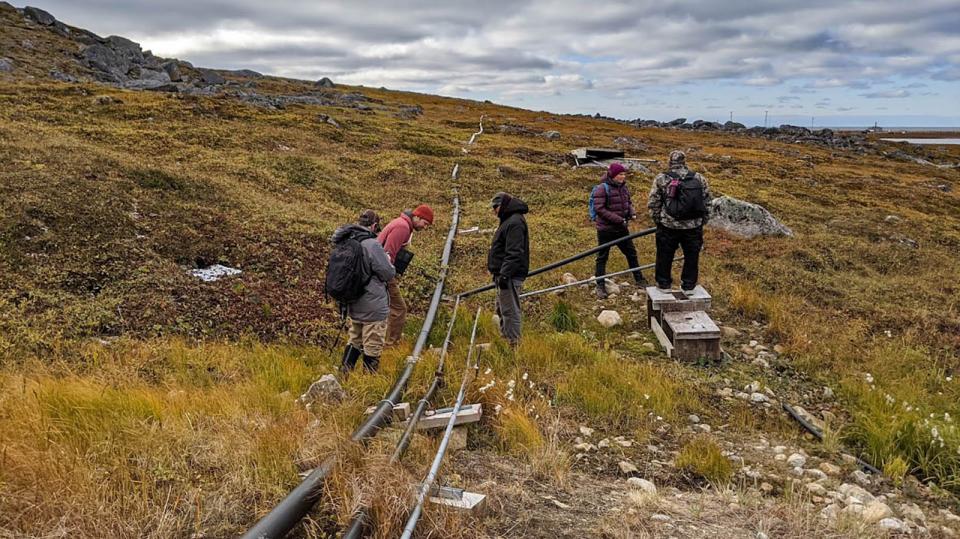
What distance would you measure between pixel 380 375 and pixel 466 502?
2973 mm

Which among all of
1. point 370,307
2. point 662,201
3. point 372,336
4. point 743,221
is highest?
point 662,201

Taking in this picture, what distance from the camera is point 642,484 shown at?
15.7 ft

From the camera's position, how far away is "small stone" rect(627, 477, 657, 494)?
15.4 feet

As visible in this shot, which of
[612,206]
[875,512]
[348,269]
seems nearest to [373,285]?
[348,269]

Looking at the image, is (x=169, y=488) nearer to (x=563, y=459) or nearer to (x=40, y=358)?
(x=563, y=459)

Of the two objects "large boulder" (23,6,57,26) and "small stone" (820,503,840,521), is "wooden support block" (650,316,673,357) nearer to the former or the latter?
"small stone" (820,503,840,521)

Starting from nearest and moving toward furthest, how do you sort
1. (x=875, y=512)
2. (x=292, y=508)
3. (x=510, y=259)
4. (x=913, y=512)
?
(x=292, y=508), (x=875, y=512), (x=913, y=512), (x=510, y=259)

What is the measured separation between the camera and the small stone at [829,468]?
5.28 m

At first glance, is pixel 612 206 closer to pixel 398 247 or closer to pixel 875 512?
pixel 398 247

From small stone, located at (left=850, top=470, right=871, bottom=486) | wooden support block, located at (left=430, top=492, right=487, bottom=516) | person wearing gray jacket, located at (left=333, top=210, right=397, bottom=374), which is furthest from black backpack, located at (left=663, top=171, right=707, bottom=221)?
wooden support block, located at (left=430, top=492, right=487, bottom=516)

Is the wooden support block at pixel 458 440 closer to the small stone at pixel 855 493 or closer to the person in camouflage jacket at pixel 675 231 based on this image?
the small stone at pixel 855 493

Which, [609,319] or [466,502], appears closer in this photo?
[466,502]

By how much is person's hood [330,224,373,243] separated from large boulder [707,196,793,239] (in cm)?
1309

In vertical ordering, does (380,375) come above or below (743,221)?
below
